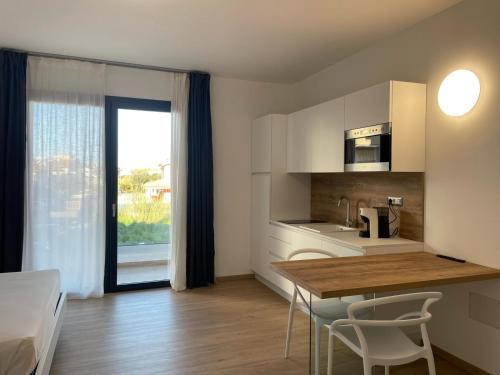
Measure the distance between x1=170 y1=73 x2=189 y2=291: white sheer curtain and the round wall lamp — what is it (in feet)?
9.14

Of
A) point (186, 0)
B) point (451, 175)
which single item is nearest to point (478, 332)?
point (451, 175)

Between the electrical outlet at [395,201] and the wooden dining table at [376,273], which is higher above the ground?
the electrical outlet at [395,201]

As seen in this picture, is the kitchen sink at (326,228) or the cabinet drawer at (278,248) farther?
the cabinet drawer at (278,248)

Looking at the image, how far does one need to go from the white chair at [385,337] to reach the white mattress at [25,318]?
159 cm

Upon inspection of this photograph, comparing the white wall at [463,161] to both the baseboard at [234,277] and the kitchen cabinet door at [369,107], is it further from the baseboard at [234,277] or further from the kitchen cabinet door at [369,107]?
the baseboard at [234,277]

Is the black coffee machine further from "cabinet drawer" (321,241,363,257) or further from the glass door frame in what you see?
the glass door frame

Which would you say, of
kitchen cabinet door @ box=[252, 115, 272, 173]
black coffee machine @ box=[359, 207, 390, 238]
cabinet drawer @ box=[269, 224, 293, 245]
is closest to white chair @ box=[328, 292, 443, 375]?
black coffee machine @ box=[359, 207, 390, 238]

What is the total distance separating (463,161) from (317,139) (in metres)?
1.45

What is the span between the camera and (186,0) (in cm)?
260

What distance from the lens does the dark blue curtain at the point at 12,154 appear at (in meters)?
3.63

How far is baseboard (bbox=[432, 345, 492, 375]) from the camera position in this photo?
245 centimetres

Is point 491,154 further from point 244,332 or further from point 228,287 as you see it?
point 228,287

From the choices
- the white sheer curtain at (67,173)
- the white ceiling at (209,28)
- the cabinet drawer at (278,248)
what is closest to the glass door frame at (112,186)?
the white sheer curtain at (67,173)

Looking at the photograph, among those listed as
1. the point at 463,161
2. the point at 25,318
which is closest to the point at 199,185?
the point at 25,318
